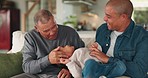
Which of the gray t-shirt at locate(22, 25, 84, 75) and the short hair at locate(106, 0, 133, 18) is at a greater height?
the short hair at locate(106, 0, 133, 18)

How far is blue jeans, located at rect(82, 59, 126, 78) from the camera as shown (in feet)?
5.49

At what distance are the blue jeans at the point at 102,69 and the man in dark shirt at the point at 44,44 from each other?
342mm

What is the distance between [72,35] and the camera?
7.18 feet

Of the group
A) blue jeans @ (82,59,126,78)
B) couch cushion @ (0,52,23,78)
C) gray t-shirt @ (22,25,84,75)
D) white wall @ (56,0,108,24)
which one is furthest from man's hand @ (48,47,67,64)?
white wall @ (56,0,108,24)

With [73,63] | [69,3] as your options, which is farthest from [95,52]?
[69,3]

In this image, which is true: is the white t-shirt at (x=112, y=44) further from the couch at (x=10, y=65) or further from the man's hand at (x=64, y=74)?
the couch at (x=10, y=65)

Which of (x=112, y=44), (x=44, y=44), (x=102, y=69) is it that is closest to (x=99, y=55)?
(x=102, y=69)

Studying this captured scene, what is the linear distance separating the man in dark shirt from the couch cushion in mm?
108

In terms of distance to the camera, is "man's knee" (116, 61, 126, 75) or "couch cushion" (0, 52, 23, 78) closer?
"man's knee" (116, 61, 126, 75)

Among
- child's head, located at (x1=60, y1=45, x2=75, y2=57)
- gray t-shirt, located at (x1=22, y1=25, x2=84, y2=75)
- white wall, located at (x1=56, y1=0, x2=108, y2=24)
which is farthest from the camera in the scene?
white wall, located at (x1=56, y1=0, x2=108, y2=24)

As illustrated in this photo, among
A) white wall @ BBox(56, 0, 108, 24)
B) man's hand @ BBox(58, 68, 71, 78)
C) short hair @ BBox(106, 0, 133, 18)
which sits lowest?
man's hand @ BBox(58, 68, 71, 78)

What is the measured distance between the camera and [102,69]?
1746 millimetres

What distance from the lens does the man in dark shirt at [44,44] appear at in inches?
78.7

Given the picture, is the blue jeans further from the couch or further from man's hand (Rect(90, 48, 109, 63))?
the couch
